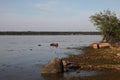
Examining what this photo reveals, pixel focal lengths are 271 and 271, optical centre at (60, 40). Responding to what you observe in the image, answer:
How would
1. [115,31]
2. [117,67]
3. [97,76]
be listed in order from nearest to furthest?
[97,76], [117,67], [115,31]

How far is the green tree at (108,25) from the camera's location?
6322 centimetres

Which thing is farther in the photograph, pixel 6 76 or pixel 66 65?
pixel 66 65

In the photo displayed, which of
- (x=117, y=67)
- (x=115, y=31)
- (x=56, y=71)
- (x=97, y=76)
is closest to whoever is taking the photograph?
(x=97, y=76)

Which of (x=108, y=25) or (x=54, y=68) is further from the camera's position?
(x=108, y=25)

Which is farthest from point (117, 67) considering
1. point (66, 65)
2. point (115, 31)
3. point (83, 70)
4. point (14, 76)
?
point (115, 31)

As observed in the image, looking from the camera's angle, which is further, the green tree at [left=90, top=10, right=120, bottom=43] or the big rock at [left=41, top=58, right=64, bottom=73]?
the green tree at [left=90, top=10, right=120, bottom=43]

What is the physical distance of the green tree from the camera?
207 ft

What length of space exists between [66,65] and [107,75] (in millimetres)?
5864

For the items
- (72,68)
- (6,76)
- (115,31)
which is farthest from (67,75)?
(115,31)

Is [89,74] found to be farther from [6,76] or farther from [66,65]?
[6,76]

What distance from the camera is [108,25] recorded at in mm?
63281

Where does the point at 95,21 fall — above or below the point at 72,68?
above

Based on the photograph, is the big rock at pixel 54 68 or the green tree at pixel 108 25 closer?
the big rock at pixel 54 68

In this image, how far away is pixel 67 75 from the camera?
23.0m
